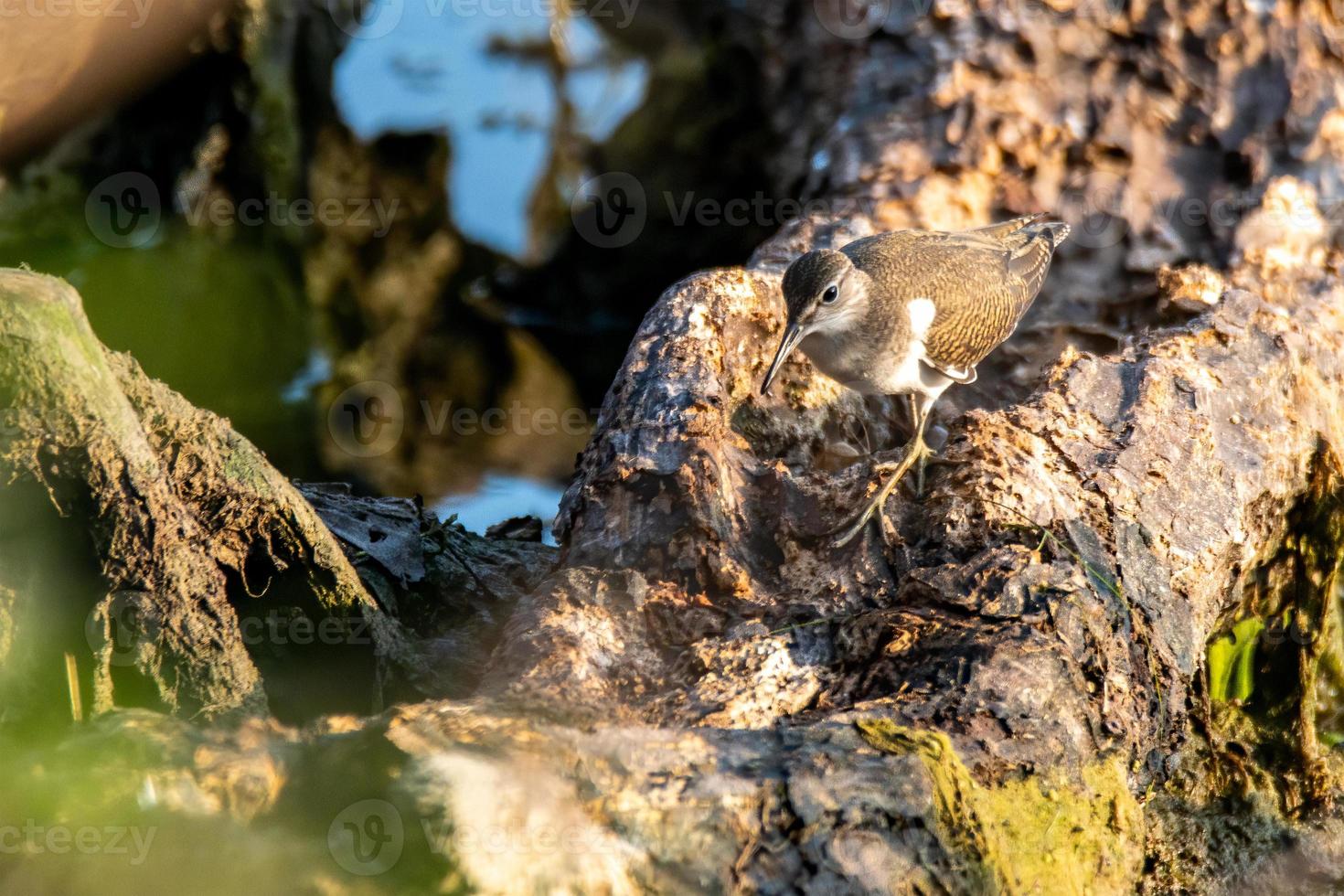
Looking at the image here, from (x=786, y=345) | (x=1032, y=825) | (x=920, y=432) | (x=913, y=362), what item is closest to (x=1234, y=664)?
(x=920, y=432)

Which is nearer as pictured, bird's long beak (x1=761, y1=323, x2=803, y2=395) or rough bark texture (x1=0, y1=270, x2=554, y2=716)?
rough bark texture (x1=0, y1=270, x2=554, y2=716)

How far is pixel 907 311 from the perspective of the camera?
5.22m

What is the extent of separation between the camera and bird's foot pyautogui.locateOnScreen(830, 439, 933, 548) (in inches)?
173

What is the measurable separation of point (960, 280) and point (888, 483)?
1360mm

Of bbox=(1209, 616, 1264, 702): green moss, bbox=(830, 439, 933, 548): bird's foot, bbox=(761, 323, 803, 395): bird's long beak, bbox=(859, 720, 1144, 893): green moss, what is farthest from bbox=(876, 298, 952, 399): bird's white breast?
bbox=(859, 720, 1144, 893): green moss

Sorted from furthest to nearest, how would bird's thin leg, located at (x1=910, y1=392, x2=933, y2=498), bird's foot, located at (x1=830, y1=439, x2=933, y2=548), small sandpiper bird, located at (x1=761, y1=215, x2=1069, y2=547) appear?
small sandpiper bird, located at (x1=761, y1=215, x2=1069, y2=547) < bird's thin leg, located at (x1=910, y1=392, x2=933, y2=498) < bird's foot, located at (x1=830, y1=439, x2=933, y2=548)

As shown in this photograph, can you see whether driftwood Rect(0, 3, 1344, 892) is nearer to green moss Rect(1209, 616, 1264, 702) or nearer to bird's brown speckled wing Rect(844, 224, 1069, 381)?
green moss Rect(1209, 616, 1264, 702)

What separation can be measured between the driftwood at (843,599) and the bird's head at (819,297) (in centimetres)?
31

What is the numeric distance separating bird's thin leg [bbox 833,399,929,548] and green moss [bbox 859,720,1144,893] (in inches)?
41.1

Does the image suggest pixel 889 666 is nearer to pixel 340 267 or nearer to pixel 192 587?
pixel 192 587

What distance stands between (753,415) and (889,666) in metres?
1.66

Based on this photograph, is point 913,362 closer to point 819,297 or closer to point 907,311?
point 907,311

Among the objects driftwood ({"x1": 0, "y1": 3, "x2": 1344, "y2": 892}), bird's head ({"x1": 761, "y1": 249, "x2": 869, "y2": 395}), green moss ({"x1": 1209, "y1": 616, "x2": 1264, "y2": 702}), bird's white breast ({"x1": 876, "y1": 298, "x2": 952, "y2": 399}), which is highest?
bird's head ({"x1": 761, "y1": 249, "x2": 869, "y2": 395})

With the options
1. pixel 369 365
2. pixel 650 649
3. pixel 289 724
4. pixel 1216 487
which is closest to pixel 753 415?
pixel 650 649
